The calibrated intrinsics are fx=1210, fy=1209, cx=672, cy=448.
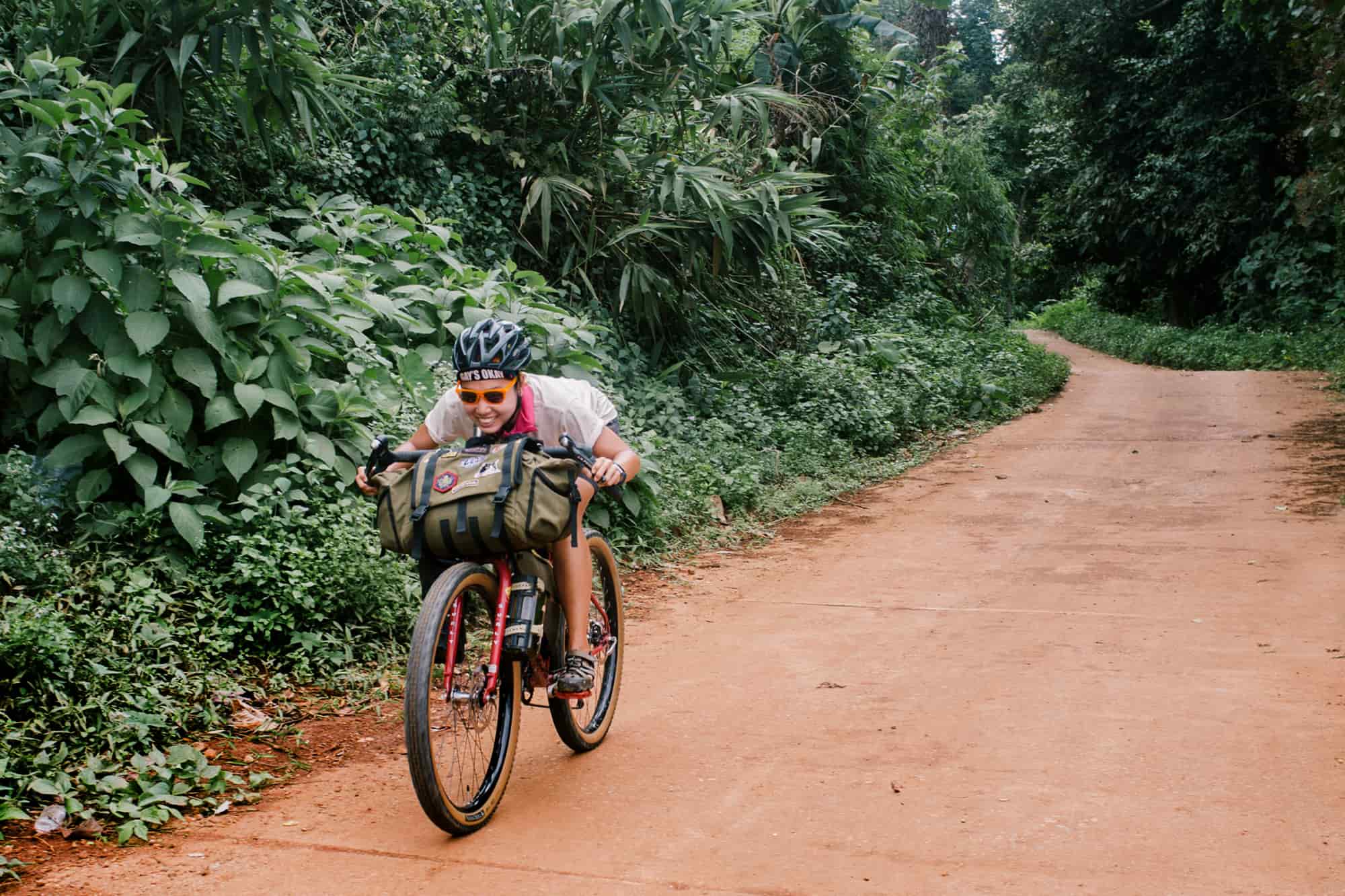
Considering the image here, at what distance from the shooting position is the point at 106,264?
5.27m

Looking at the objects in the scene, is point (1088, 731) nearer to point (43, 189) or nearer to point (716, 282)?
point (43, 189)

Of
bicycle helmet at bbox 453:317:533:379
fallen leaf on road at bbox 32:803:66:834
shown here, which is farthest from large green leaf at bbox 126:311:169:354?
fallen leaf on road at bbox 32:803:66:834

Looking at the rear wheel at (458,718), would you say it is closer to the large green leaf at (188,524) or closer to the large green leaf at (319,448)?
the large green leaf at (188,524)

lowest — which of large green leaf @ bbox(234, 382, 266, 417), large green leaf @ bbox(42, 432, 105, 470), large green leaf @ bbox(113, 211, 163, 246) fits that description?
large green leaf @ bbox(42, 432, 105, 470)

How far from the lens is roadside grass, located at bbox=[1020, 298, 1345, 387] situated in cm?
2245

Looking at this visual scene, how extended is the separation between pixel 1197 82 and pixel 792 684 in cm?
2493

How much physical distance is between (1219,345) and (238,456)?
24.3 m

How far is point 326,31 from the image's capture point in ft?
32.3

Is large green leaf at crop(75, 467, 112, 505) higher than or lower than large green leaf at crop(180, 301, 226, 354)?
lower

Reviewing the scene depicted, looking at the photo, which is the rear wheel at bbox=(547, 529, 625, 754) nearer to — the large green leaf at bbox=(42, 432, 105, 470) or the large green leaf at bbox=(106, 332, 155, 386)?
the large green leaf at bbox=(106, 332, 155, 386)

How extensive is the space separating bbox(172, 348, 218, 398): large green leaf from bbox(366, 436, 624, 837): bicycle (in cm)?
188

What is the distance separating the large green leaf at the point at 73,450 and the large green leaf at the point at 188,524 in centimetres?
46

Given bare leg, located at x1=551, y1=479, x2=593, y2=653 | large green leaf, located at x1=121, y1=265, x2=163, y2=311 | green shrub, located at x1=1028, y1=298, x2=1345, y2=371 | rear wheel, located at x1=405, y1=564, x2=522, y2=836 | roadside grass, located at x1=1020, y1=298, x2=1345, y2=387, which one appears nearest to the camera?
rear wheel, located at x1=405, y1=564, x2=522, y2=836

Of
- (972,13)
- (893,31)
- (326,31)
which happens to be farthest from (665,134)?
(972,13)
